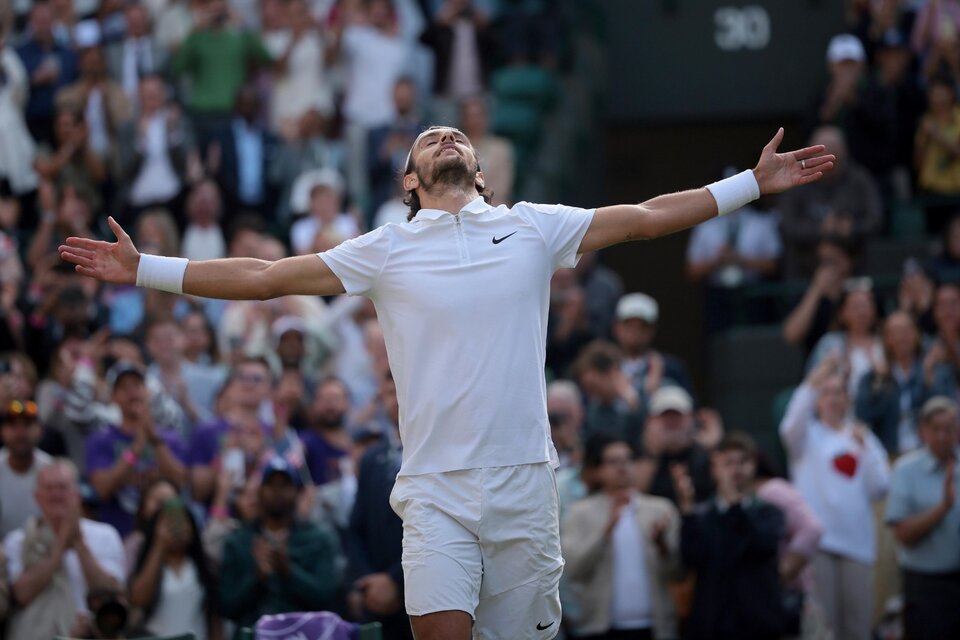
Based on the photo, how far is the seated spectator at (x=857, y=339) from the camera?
41.9 ft

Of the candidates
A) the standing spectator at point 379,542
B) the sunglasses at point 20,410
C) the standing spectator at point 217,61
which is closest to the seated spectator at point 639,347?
the standing spectator at point 379,542

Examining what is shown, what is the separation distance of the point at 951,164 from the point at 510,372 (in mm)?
10435

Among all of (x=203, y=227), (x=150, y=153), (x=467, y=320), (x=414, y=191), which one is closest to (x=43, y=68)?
(x=150, y=153)

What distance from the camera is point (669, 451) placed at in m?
11.3

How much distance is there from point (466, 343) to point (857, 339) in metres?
7.24

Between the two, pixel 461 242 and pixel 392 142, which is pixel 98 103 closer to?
pixel 392 142

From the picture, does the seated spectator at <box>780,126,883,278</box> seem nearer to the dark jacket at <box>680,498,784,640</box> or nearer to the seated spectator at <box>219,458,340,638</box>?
the dark jacket at <box>680,498,784,640</box>

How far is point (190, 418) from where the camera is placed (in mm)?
11594

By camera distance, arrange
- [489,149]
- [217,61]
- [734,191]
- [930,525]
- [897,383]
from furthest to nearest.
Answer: [217,61] < [489,149] < [897,383] < [930,525] < [734,191]

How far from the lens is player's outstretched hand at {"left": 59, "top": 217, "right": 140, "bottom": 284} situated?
21.1 feet

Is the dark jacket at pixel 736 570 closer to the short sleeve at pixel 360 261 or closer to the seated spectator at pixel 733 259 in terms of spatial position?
the short sleeve at pixel 360 261

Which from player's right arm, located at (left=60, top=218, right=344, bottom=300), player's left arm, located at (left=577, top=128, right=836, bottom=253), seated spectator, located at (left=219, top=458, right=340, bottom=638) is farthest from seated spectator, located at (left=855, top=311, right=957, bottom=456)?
player's right arm, located at (left=60, top=218, right=344, bottom=300)

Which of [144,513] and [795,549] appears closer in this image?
[144,513]

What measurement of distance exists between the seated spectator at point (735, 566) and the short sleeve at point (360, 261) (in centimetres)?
448
